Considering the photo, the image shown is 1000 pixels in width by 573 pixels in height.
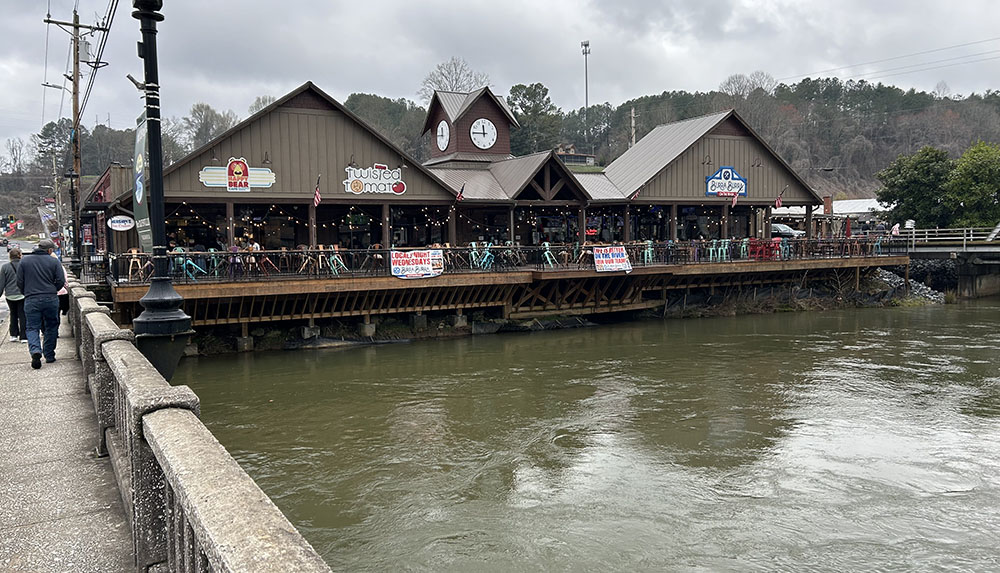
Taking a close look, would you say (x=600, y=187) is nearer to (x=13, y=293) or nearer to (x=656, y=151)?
(x=656, y=151)

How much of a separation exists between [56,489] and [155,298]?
8.43 feet

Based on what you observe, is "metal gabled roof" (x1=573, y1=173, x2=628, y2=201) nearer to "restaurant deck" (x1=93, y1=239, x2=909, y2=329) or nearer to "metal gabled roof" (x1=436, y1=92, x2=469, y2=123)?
"restaurant deck" (x1=93, y1=239, x2=909, y2=329)

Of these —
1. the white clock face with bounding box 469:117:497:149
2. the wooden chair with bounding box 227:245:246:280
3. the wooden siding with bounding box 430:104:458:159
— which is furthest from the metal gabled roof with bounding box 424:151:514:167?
the wooden chair with bounding box 227:245:246:280

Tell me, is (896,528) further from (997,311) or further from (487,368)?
(997,311)

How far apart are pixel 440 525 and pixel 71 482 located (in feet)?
17.2

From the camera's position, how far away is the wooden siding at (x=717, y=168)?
109ft

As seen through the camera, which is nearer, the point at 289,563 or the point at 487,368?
the point at 289,563

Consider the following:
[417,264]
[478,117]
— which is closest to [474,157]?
[478,117]

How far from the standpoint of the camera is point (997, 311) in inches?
1277

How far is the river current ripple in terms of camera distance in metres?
8.87

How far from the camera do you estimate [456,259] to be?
79.3 feet

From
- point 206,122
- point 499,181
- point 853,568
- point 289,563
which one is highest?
point 206,122

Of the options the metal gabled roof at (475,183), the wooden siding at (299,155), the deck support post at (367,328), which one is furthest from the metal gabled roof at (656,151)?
the deck support post at (367,328)

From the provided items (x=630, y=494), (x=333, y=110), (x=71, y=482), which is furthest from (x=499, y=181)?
(x=71, y=482)
